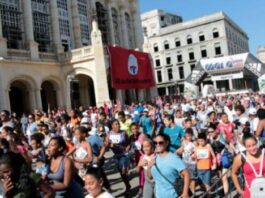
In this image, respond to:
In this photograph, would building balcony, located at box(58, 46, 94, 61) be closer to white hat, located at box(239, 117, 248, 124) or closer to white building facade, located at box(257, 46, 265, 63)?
white hat, located at box(239, 117, 248, 124)

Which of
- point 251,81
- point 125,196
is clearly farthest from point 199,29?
point 125,196

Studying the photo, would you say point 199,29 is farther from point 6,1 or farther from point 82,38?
point 6,1

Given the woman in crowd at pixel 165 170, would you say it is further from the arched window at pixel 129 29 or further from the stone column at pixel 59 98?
the arched window at pixel 129 29

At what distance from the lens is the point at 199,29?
71.3m

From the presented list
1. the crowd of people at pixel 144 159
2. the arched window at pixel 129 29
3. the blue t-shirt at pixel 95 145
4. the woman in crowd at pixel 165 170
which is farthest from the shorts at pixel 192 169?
the arched window at pixel 129 29

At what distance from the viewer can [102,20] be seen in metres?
42.2

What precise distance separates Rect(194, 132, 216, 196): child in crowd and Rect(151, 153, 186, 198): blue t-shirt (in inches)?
115

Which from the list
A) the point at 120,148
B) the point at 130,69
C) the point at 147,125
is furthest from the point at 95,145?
the point at 130,69

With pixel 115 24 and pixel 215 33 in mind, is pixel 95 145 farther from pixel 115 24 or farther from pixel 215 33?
pixel 215 33

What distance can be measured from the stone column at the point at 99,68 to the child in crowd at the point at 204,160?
81.5 feet

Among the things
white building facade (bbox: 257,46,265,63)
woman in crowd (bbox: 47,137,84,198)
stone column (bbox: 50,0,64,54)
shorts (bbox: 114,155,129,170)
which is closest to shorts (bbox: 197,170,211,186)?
shorts (bbox: 114,155,129,170)

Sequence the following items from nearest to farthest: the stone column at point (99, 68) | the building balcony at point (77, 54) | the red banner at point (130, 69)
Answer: the stone column at point (99, 68), the red banner at point (130, 69), the building balcony at point (77, 54)

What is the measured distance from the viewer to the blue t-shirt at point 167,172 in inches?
210

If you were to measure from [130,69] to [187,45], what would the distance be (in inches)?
1532
